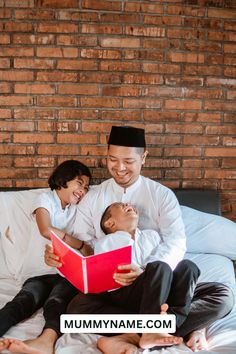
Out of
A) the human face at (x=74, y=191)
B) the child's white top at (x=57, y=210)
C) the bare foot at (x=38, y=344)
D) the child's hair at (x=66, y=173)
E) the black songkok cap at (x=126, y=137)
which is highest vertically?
the black songkok cap at (x=126, y=137)

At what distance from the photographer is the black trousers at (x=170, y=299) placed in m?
1.53

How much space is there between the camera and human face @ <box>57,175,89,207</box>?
6.93 feet

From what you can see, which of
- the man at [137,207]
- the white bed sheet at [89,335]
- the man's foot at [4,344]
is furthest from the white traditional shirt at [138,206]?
the man's foot at [4,344]

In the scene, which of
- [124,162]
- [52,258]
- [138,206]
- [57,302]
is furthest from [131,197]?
[57,302]

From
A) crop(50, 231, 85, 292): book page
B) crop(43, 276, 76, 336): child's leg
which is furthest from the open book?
crop(43, 276, 76, 336): child's leg

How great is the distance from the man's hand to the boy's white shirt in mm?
150

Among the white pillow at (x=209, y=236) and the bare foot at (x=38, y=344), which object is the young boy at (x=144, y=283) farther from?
the white pillow at (x=209, y=236)

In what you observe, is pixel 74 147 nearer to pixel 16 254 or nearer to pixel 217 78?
pixel 16 254

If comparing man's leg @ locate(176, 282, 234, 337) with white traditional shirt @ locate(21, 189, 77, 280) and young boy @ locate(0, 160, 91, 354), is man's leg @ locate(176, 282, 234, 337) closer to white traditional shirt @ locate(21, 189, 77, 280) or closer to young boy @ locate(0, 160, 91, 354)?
young boy @ locate(0, 160, 91, 354)

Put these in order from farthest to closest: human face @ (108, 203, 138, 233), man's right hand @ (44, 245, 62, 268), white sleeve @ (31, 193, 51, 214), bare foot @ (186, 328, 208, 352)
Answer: white sleeve @ (31, 193, 51, 214) < human face @ (108, 203, 138, 233) < man's right hand @ (44, 245, 62, 268) < bare foot @ (186, 328, 208, 352)

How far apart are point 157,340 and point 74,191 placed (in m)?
0.92

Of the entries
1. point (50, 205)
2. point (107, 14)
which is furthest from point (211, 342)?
point (107, 14)

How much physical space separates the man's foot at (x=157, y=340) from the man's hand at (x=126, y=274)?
0.22m

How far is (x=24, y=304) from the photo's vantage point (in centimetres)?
174
